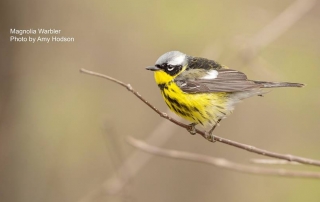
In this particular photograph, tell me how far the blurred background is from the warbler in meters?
1.79

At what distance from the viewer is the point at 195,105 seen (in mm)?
3848

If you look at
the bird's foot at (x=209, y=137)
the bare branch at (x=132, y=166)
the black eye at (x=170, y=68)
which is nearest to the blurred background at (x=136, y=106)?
the bare branch at (x=132, y=166)

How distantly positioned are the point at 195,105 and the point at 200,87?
0.57ft

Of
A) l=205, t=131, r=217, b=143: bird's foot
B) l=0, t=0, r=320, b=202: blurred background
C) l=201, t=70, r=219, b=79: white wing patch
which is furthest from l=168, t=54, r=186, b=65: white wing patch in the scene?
l=0, t=0, r=320, b=202: blurred background

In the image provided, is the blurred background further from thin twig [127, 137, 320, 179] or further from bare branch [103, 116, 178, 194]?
thin twig [127, 137, 320, 179]

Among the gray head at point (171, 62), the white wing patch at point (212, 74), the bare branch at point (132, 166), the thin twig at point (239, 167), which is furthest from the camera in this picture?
the bare branch at point (132, 166)

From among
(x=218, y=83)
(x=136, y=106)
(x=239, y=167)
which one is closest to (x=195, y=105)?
(x=218, y=83)

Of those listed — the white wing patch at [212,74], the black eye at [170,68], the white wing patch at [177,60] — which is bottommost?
the white wing patch at [212,74]

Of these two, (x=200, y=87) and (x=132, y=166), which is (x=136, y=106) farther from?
(x=200, y=87)

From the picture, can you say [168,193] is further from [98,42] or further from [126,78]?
[98,42]

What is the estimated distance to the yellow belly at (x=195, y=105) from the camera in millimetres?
3817

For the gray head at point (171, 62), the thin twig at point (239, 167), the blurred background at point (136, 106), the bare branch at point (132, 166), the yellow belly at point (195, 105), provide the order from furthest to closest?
the blurred background at point (136, 106)
the bare branch at point (132, 166)
the yellow belly at point (195, 105)
the gray head at point (171, 62)
the thin twig at point (239, 167)

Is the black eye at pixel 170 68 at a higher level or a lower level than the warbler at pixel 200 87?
higher

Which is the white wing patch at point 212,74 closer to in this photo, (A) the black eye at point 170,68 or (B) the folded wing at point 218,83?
(B) the folded wing at point 218,83
